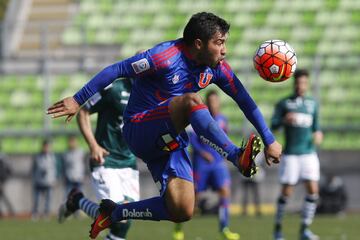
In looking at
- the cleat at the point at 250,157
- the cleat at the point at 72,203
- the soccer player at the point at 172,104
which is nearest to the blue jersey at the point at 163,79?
the soccer player at the point at 172,104

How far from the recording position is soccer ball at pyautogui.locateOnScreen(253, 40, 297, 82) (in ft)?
29.4

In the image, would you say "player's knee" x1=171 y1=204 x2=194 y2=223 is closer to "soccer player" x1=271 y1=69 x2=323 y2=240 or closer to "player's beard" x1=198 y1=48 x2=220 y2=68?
"player's beard" x1=198 y1=48 x2=220 y2=68

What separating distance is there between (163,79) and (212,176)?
8.34 metres

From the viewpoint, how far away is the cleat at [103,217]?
9.06m

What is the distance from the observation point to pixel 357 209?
79.0 ft

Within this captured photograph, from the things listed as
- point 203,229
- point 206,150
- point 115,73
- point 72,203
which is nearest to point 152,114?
point 115,73

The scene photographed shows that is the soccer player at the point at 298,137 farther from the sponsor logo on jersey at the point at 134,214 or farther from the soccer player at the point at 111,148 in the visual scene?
the sponsor logo on jersey at the point at 134,214

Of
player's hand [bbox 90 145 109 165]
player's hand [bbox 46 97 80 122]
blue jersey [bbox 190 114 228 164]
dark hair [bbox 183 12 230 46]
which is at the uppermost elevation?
dark hair [bbox 183 12 230 46]

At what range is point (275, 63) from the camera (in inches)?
354

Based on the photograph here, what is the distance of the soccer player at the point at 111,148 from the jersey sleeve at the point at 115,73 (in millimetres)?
1679

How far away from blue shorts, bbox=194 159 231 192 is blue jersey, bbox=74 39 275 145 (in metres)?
7.75

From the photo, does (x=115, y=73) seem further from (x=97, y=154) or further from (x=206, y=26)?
(x=97, y=154)

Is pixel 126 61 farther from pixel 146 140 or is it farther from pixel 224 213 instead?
pixel 224 213

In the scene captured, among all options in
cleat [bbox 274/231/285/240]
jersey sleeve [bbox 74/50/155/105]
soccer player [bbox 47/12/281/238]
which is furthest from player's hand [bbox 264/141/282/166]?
cleat [bbox 274/231/285/240]
